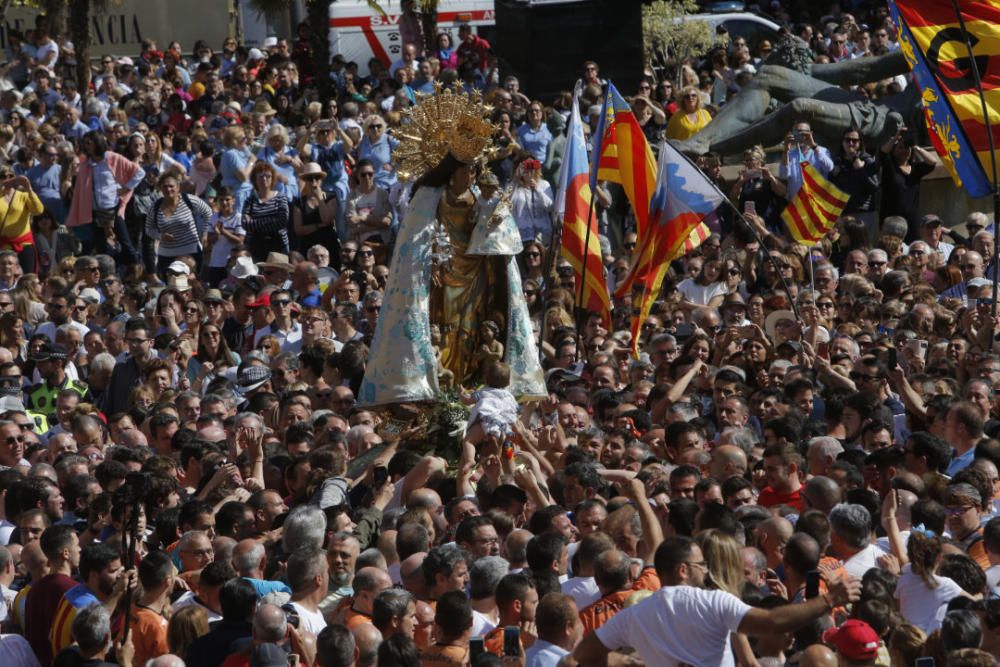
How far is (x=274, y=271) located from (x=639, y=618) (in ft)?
32.3

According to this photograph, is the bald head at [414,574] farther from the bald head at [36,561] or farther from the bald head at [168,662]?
the bald head at [36,561]

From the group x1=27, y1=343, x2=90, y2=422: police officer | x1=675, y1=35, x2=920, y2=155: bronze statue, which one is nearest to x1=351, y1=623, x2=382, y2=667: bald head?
x1=27, y1=343, x2=90, y2=422: police officer

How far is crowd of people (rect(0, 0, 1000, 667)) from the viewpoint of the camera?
7.86 meters

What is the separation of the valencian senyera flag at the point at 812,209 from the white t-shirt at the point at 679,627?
816 centimetres

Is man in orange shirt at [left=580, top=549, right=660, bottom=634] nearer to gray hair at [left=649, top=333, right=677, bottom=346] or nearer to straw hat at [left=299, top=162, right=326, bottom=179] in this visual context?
gray hair at [left=649, top=333, right=677, bottom=346]

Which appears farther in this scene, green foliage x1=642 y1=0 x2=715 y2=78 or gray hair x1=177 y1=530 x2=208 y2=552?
green foliage x1=642 y1=0 x2=715 y2=78

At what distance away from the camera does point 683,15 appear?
27297 mm

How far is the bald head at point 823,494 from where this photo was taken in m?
9.27

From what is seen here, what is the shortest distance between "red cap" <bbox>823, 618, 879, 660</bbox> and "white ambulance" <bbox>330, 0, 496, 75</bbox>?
20575mm

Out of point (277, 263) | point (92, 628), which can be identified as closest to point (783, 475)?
point (92, 628)

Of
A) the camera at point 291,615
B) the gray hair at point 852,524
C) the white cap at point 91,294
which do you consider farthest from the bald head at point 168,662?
the white cap at point 91,294

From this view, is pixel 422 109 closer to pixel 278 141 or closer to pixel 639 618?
pixel 639 618

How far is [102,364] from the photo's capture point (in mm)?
15078

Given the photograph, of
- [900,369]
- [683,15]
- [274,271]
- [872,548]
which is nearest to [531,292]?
[274,271]
